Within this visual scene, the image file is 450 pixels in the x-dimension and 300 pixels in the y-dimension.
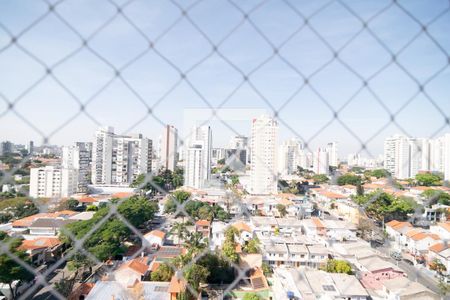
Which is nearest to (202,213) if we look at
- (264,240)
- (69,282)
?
(264,240)

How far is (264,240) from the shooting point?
21.1ft

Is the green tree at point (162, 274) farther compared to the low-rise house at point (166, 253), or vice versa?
the low-rise house at point (166, 253)

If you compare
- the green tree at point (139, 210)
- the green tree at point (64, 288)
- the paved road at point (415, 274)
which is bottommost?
the paved road at point (415, 274)

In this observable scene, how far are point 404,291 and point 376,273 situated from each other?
117 centimetres

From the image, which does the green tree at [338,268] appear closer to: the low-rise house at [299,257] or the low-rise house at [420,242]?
the low-rise house at [299,257]

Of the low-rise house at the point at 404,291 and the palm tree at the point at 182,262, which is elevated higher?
the palm tree at the point at 182,262

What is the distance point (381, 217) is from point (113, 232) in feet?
23.0

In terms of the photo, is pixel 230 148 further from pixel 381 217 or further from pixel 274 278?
pixel 381 217

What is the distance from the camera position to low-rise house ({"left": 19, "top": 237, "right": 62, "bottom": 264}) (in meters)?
4.73

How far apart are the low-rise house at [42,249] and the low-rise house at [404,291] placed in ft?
15.6

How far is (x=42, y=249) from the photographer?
16.1 ft

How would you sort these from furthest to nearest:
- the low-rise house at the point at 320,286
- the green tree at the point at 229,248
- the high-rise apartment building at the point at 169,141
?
the green tree at the point at 229,248 < the low-rise house at the point at 320,286 < the high-rise apartment building at the point at 169,141

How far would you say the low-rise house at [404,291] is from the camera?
154 inches

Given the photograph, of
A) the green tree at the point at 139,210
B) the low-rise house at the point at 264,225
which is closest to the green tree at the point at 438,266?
the low-rise house at the point at 264,225
